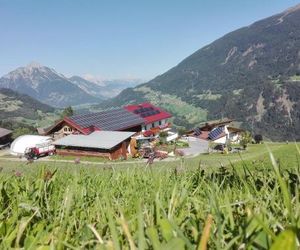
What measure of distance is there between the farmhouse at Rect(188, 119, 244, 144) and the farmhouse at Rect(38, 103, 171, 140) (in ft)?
31.0

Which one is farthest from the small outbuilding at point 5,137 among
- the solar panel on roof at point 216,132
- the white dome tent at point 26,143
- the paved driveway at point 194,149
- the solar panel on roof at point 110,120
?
the solar panel on roof at point 216,132

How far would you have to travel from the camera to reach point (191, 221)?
1.52 metres

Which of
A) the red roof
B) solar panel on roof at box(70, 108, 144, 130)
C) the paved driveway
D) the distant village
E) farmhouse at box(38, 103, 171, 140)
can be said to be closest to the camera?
the distant village

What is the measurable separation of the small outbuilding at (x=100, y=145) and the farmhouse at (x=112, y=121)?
4904 millimetres

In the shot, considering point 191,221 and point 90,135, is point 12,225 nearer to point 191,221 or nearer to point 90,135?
point 191,221

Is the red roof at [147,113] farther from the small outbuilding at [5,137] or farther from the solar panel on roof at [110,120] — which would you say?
the small outbuilding at [5,137]

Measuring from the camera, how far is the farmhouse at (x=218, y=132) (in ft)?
297

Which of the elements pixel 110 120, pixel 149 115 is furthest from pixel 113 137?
pixel 149 115

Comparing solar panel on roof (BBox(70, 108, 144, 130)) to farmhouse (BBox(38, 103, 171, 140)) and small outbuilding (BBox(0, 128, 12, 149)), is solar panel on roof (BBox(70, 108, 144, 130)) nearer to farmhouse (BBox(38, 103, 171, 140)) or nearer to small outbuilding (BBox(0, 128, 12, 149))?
farmhouse (BBox(38, 103, 171, 140))

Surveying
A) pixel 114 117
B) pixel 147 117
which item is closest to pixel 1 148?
pixel 114 117

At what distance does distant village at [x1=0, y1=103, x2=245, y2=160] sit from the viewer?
189 ft

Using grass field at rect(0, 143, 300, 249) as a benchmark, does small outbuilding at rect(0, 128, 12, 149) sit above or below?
below

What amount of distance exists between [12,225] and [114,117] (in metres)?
76.1

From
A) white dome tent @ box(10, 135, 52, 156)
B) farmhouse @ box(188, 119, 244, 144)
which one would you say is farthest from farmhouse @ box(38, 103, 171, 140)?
farmhouse @ box(188, 119, 244, 144)
